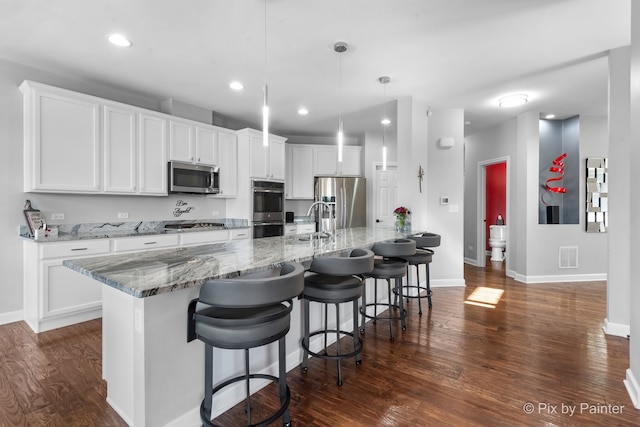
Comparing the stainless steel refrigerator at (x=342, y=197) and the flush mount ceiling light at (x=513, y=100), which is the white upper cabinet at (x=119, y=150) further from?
the flush mount ceiling light at (x=513, y=100)

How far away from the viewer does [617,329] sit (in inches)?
116

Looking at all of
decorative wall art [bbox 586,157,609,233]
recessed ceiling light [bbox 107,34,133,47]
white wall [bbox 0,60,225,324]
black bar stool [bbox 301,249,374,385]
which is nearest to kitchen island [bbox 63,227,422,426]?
black bar stool [bbox 301,249,374,385]

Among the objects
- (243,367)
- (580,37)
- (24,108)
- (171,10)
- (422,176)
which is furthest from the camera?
(422,176)

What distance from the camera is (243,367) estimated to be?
1.89m

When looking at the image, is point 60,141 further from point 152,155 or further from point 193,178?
point 193,178

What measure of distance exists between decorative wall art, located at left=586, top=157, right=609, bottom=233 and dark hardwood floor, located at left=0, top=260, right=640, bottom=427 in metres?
2.53

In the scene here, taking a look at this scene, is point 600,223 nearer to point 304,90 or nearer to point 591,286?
point 591,286

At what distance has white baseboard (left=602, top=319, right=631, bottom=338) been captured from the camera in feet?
9.53

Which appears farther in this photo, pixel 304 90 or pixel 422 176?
pixel 422 176

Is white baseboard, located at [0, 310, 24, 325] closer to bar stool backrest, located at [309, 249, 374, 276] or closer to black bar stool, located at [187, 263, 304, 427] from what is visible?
black bar stool, located at [187, 263, 304, 427]

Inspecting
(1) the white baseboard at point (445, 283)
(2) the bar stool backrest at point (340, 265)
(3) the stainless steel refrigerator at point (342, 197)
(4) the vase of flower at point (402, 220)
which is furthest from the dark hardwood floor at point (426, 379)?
(3) the stainless steel refrigerator at point (342, 197)

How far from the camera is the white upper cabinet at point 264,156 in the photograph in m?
4.87

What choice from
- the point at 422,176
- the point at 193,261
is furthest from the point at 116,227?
the point at 422,176

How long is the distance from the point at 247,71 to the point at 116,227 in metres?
2.47
